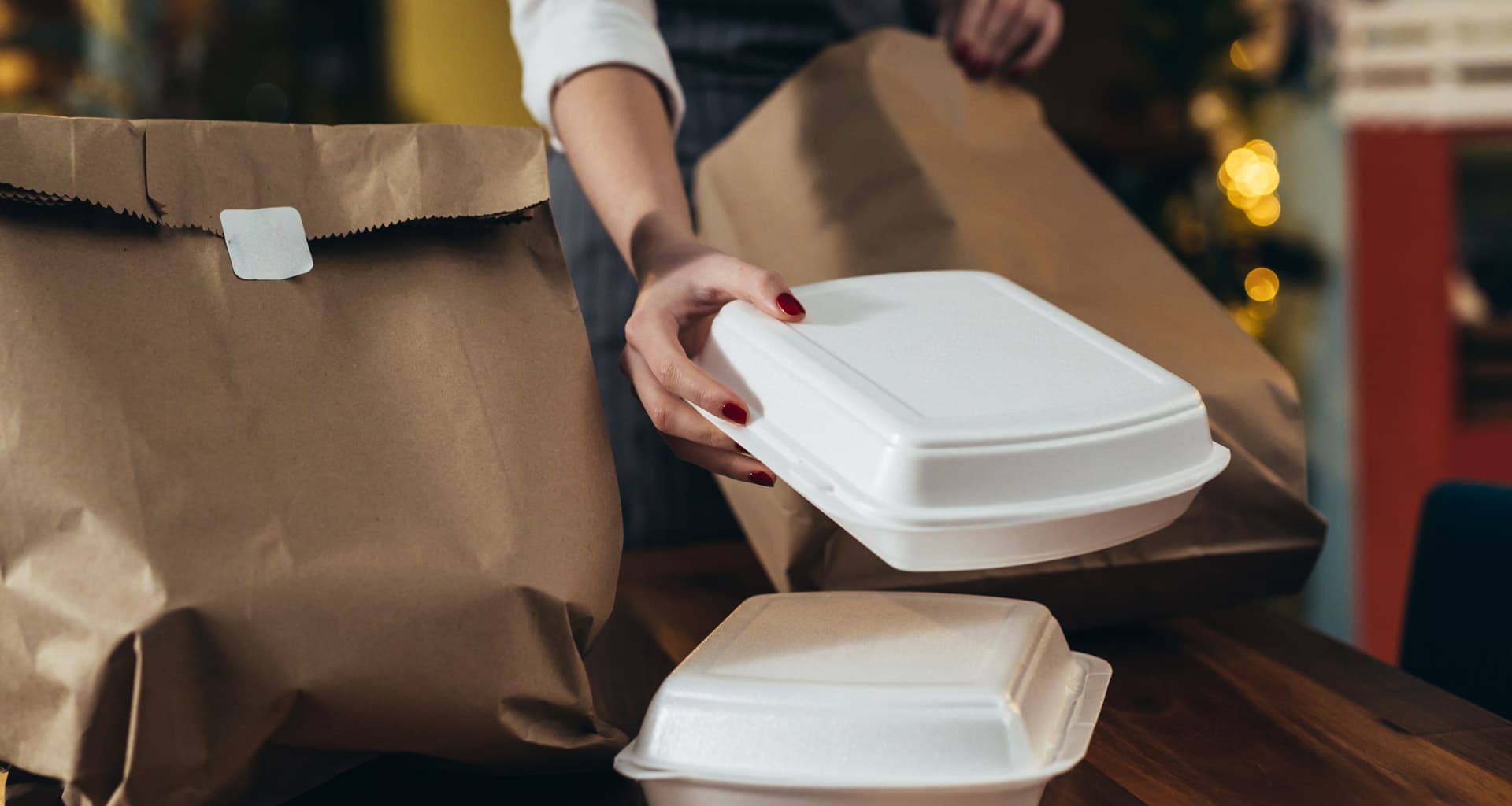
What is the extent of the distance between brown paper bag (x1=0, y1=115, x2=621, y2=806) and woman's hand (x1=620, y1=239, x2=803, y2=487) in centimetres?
5

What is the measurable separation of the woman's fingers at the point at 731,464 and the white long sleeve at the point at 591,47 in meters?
0.31

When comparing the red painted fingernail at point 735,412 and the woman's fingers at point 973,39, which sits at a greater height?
the woman's fingers at point 973,39

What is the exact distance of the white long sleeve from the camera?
2.68 feet

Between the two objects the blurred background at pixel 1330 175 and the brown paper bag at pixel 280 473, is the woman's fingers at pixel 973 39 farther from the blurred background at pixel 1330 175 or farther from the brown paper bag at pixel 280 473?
the blurred background at pixel 1330 175

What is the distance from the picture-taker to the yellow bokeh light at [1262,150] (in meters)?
2.43

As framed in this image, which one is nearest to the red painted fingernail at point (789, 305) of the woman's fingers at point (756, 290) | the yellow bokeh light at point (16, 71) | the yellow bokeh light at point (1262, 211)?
the woman's fingers at point (756, 290)

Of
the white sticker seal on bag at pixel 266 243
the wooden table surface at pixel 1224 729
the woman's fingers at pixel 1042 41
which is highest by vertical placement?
the woman's fingers at pixel 1042 41

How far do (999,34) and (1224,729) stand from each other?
577mm

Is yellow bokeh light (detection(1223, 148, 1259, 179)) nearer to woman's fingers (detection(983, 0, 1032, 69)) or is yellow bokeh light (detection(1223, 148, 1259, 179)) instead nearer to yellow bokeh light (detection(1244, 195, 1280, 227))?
yellow bokeh light (detection(1244, 195, 1280, 227))

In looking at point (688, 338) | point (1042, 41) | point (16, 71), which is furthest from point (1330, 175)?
point (16, 71)

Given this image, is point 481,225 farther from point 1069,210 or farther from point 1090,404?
point 1069,210

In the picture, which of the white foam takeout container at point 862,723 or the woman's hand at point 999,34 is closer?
the white foam takeout container at point 862,723

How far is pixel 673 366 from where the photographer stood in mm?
589

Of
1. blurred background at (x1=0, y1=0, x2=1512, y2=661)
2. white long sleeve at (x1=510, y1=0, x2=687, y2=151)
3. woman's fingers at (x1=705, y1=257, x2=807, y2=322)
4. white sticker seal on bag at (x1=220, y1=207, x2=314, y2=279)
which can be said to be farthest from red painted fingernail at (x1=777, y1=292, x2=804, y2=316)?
blurred background at (x1=0, y1=0, x2=1512, y2=661)
